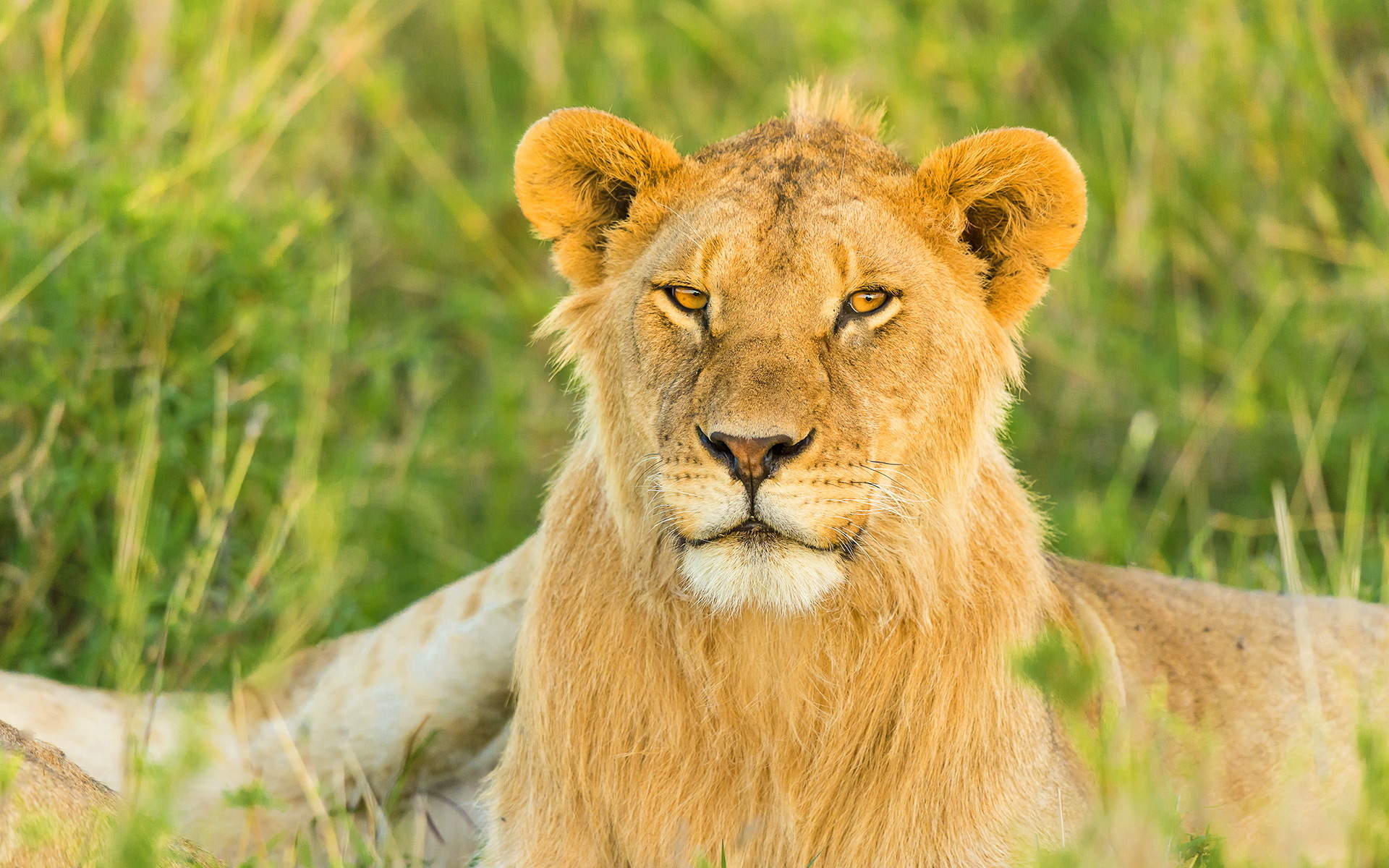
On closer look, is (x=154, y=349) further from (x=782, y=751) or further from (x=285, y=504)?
(x=782, y=751)

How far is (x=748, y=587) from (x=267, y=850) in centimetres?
142

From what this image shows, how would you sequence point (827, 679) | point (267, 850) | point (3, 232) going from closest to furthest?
point (827, 679) → point (267, 850) → point (3, 232)

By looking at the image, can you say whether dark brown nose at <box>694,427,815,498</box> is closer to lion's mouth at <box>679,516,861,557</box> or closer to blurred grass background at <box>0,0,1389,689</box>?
lion's mouth at <box>679,516,861,557</box>

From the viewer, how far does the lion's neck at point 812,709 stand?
278 centimetres

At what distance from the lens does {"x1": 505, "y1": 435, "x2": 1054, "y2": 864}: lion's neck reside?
2.78 m

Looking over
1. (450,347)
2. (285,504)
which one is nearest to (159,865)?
(285,504)

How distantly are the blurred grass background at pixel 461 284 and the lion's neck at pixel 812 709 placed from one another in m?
1.18

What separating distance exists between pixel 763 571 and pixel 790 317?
43 centimetres

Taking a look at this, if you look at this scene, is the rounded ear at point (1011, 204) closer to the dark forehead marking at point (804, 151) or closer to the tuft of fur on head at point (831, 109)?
the dark forehead marking at point (804, 151)

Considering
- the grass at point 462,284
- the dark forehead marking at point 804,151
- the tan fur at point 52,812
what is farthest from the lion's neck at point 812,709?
the grass at point 462,284

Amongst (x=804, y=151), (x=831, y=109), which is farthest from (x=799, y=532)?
(x=831, y=109)

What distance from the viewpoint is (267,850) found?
3.36 metres

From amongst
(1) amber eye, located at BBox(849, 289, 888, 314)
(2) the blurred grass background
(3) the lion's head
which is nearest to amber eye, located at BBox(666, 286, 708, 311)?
(3) the lion's head

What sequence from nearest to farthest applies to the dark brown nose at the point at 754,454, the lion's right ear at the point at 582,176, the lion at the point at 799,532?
the dark brown nose at the point at 754,454
the lion at the point at 799,532
the lion's right ear at the point at 582,176
